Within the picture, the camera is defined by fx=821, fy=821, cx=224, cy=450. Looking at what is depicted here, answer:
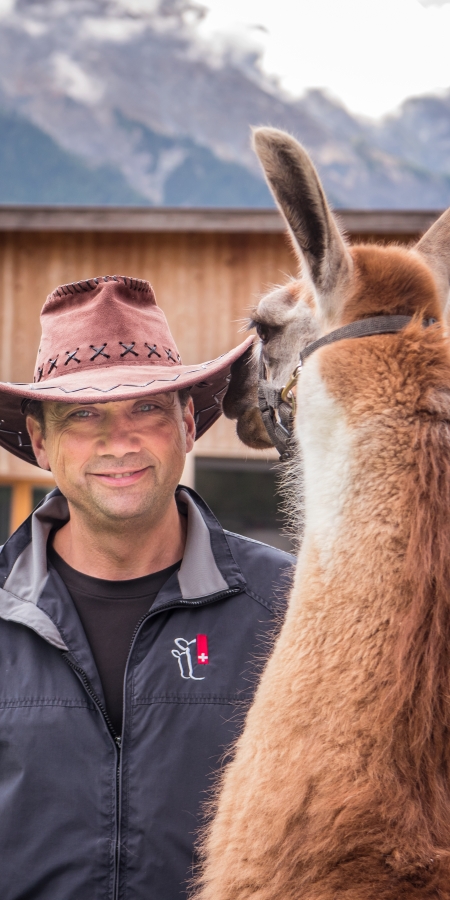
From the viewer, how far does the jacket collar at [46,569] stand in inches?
82.9

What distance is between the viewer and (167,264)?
284 inches

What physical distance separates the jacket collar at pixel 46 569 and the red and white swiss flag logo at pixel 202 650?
10 cm

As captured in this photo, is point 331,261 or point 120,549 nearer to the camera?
point 331,261

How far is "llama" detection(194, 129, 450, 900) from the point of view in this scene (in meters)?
1.35

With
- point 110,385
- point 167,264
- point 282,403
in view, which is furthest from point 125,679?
point 167,264

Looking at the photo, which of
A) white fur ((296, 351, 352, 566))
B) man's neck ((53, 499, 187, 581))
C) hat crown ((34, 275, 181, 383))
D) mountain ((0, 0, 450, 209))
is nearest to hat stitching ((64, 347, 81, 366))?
hat crown ((34, 275, 181, 383))

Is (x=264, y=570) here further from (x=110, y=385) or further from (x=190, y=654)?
(x=110, y=385)

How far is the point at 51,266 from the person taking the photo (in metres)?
7.34

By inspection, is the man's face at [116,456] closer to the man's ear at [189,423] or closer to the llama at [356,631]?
the man's ear at [189,423]

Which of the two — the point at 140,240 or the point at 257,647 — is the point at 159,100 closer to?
the point at 140,240

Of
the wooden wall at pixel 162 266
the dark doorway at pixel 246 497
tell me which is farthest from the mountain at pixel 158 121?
the wooden wall at pixel 162 266

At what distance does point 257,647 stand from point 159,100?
277ft

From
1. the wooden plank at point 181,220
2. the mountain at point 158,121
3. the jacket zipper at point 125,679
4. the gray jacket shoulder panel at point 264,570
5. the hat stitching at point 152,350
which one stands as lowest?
the jacket zipper at point 125,679

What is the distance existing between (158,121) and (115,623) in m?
81.1
